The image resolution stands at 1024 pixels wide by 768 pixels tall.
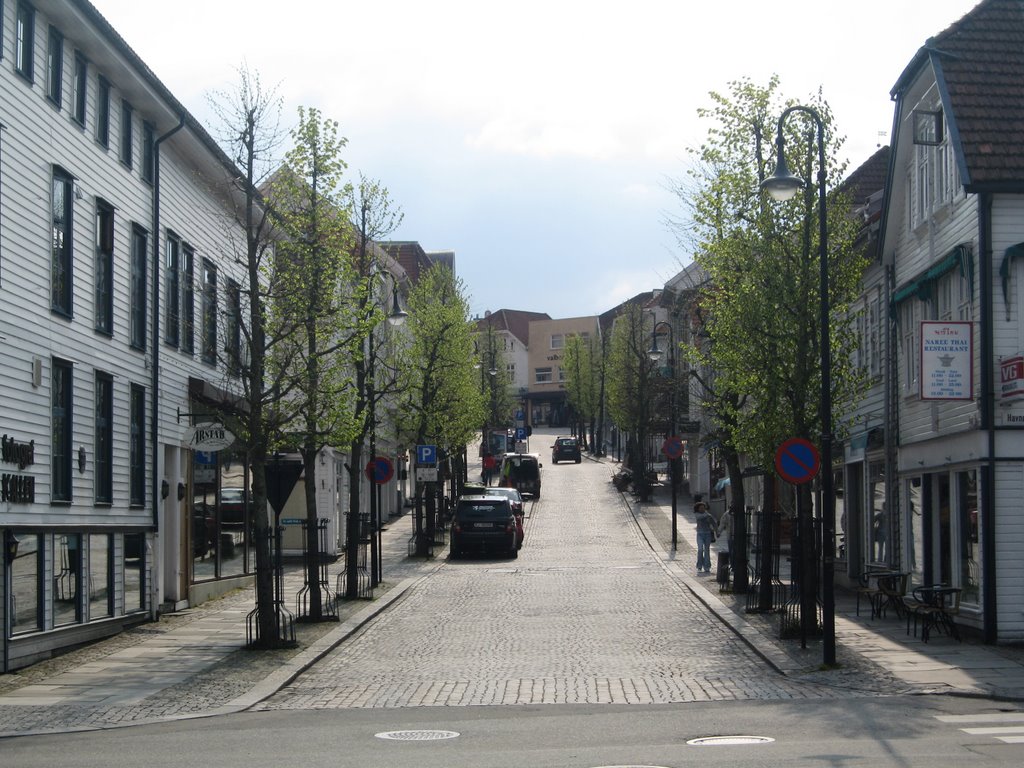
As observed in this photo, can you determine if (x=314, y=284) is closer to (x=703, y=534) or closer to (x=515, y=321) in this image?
(x=703, y=534)

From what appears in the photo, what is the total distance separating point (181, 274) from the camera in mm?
26500

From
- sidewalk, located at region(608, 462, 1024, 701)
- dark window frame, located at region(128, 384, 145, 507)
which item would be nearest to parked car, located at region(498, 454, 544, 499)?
sidewalk, located at region(608, 462, 1024, 701)

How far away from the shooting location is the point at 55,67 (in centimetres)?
1988

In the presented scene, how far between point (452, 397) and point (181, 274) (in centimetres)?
2069

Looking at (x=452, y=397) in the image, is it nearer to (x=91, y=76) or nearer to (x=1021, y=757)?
(x=91, y=76)

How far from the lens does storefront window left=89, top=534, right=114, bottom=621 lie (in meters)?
20.9

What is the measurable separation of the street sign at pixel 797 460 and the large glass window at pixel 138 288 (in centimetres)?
1145

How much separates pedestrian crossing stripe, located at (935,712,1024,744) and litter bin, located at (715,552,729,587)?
595 inches

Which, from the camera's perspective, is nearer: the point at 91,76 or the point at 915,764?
the point at 915,764

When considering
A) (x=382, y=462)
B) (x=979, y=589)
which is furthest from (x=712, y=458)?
(x=979, y=589)

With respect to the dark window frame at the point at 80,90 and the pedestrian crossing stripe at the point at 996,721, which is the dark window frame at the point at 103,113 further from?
the pedestrian crossing stripe at the point at 996,721

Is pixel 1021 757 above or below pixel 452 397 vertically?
below

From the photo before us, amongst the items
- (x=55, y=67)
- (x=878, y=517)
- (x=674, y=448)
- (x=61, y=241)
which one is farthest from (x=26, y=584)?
(x=674, y=448)

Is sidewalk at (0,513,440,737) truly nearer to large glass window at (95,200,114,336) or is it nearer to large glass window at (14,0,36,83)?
large glass window at (95,200,114,336)
